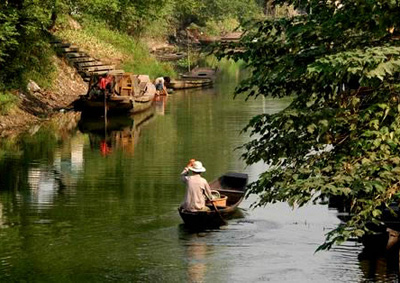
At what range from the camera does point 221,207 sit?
83.1ft

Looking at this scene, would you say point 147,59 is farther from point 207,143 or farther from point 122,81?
point 207,143

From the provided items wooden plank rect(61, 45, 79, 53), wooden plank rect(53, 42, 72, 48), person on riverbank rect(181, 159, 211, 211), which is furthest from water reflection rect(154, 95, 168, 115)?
person on riverbank rect(181, 159, 211, 211)

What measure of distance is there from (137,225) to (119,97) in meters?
26.2

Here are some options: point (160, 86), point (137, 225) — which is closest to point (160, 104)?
point (160, 86)

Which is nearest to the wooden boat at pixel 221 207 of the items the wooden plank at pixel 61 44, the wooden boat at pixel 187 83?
the wooden plank at pixel 61 44

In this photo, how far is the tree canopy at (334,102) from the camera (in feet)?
42.9

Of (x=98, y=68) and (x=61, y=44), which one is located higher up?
(x=61, y=44)

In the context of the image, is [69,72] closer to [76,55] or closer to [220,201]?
[76,55]

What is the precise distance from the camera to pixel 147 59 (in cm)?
6975

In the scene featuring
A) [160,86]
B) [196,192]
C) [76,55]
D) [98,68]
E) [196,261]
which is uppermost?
[76,55]

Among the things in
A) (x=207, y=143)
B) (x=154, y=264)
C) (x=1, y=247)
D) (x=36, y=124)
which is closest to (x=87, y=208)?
(x=1, y=247)

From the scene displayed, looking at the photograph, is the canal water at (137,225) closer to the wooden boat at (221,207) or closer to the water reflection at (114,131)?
the water reflection at (114,131)

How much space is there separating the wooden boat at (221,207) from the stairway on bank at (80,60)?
1204 inches

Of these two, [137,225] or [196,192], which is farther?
[137,225]
